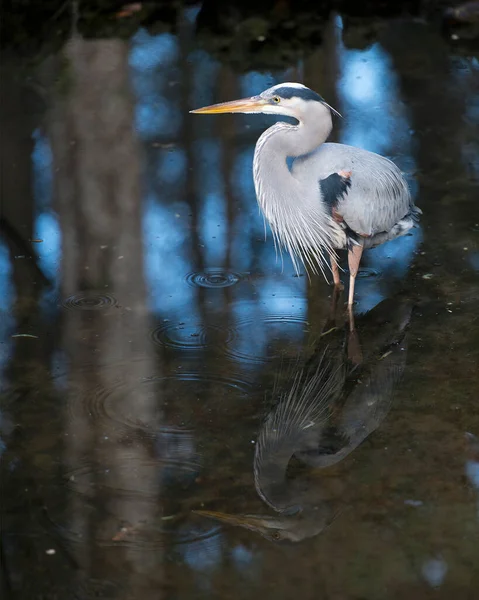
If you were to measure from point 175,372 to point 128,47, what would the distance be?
6.16 metres

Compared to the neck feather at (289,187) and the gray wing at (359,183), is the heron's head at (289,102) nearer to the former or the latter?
the neck feather at (289,187)

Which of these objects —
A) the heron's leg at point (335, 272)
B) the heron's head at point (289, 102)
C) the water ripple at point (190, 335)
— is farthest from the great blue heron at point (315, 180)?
the water ripple at point (190, 335)

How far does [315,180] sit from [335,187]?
13 cm

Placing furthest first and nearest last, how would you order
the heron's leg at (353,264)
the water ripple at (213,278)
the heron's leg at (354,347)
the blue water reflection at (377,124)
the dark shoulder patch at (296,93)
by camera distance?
the blue water reflection at (377,124) → the water ripple at (213,278) → the heron's leg at (353,264) → the dark shoulder patch at (296,93) → the heron's leg at (354,347)

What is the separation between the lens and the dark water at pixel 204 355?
13.3 ft

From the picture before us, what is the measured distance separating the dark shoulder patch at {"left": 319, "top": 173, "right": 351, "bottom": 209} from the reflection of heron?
0.73 meters

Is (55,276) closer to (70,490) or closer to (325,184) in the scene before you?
(325,184)

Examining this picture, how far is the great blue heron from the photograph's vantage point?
18.8ft

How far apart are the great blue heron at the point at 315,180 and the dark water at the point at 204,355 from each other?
0.45m

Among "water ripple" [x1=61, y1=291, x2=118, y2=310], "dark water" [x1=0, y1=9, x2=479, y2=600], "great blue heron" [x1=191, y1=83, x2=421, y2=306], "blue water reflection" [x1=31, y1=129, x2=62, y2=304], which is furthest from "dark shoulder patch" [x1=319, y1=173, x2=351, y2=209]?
"blue water reflection" [x1=31, y1=129, x2=62, y2=304]

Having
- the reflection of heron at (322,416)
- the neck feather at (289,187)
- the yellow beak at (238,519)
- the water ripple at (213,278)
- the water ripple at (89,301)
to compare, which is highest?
the neck feather at (289,187)

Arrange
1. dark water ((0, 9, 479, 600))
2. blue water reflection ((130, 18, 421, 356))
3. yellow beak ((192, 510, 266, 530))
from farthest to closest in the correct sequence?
blue water reflection ((130, 18, 421, 356)) → yellow beak ((192, 510, 266, 530)) → dark water ((0, 9, 479, 600))

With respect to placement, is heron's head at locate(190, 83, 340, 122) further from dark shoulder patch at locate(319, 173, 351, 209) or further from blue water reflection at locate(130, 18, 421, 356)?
blue water reflection at locate(130, 18, 421, 356)

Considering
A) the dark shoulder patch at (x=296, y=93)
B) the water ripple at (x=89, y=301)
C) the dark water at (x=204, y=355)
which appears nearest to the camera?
the dark water at (x=204, y=355)
